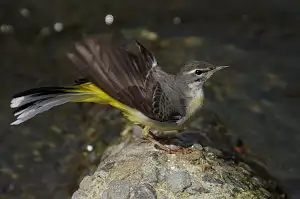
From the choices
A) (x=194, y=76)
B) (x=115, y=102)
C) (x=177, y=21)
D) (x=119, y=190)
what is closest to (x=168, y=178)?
(x=119, y=190)

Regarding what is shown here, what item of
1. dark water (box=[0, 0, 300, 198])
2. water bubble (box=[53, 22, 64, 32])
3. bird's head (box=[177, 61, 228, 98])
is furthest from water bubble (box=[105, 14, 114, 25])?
bird's head (box=[177, 61, 228, 98])

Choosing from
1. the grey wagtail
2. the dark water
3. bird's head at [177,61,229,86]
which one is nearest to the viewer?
the grey wagtail

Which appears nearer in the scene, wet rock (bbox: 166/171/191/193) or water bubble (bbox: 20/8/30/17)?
wet rock (bbox: 166/171/191/193)

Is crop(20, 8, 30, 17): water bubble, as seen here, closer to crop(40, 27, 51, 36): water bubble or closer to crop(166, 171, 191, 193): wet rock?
crop(40, 27, 51, 36): water bubble

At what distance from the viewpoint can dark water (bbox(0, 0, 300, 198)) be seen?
8695 mm

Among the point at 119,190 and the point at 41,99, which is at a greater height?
the point at 41,99

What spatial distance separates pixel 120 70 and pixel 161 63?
4037 mm

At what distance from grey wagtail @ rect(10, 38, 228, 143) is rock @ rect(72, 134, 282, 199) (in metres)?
0.33

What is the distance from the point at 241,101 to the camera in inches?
370

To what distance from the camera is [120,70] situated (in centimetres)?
591

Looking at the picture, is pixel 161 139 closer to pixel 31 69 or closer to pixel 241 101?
pixel 241 101

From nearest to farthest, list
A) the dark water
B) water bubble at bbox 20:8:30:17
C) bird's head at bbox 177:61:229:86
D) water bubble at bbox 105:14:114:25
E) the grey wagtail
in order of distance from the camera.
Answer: the grey wagtail
bird's head at bbox 177:61:229:86
the dark water
water bubble at bbox 105:14:114:25
water bubble at bbox 20:8:30:17

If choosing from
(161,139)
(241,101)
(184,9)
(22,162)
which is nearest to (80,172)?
(22,162)

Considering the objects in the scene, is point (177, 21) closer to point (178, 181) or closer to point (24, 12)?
point (24, 12)
